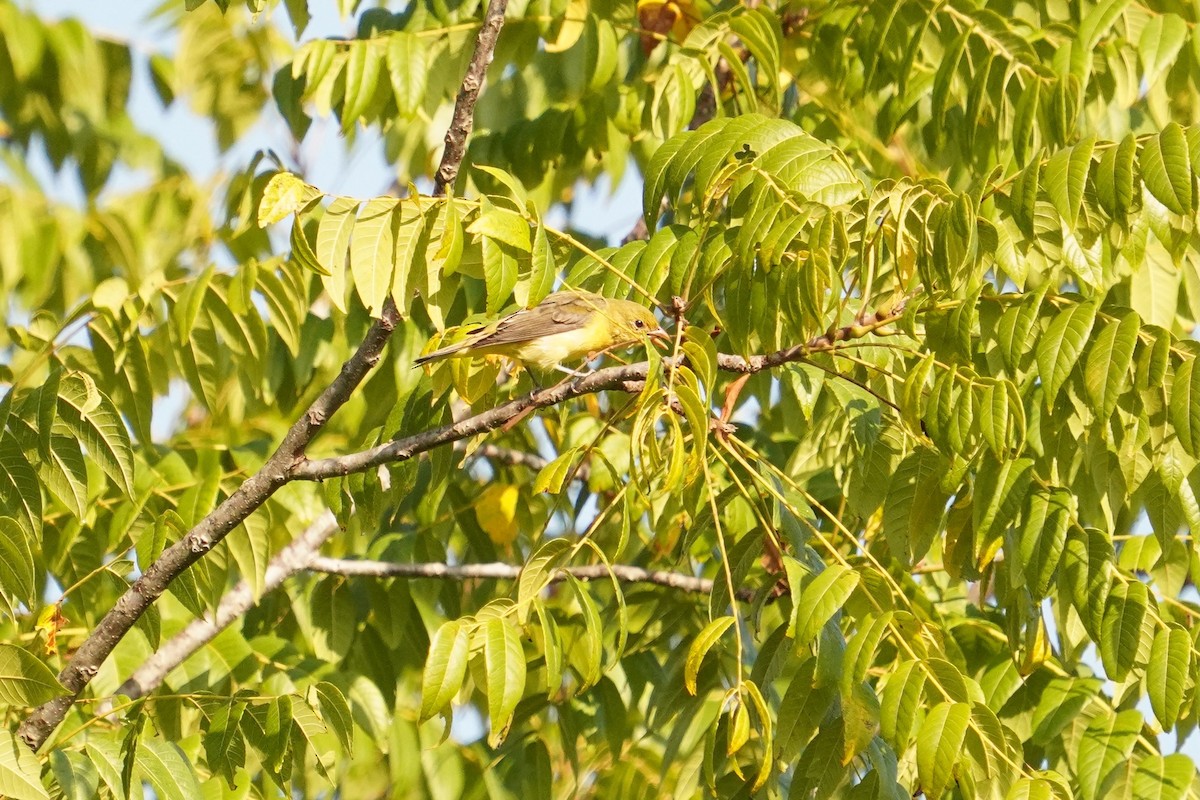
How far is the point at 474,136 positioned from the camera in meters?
5.67

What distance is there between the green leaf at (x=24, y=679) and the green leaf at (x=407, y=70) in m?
2.51

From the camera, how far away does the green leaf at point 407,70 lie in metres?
4.87

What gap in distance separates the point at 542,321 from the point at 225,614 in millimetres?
1565

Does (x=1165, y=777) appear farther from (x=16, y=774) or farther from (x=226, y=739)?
(x=16, y=774)

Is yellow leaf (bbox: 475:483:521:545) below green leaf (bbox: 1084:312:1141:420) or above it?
below

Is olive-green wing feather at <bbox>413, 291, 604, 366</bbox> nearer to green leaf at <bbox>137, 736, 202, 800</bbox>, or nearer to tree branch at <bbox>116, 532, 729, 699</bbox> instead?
tree branch at <bbox>116, 532, 729, 699</bbox>

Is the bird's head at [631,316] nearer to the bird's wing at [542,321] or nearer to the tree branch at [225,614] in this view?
the bird's wing at [542,321]

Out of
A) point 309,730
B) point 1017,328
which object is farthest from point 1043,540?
point 309,730

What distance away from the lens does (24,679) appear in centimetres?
304

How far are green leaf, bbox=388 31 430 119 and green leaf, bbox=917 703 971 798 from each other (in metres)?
2.93

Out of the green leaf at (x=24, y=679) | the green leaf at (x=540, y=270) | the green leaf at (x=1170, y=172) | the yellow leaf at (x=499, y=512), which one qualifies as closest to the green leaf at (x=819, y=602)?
the green leaf at (x=540, y=270)

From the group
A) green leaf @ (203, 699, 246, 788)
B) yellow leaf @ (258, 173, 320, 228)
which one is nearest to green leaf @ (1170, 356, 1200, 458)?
yellow leaf @ (258, 173, 320, 228)

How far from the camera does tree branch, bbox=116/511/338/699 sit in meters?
4.55

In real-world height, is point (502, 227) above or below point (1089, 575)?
above
